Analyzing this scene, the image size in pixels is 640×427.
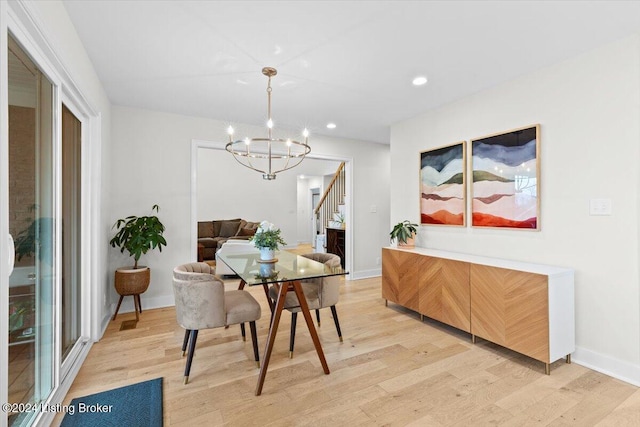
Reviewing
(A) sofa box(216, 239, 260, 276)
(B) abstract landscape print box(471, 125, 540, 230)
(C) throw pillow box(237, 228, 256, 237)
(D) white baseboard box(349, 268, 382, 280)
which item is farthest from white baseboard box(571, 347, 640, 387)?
(C) throw pillow box(237, 228, 256, 237)

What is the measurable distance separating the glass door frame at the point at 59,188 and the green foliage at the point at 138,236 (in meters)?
0.28

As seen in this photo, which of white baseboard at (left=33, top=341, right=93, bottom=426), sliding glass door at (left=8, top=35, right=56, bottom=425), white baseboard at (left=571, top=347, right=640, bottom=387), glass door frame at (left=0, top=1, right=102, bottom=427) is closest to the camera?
glass door frame at (left=0, top=1, right=102, bottom=427)

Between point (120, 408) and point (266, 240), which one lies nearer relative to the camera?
point (120, 408)

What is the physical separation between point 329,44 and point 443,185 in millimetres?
2113

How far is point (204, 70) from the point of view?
2.71 metres

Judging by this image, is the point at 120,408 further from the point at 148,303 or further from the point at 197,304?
the point at 148,303

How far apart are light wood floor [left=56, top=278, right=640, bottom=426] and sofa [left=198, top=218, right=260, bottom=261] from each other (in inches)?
154

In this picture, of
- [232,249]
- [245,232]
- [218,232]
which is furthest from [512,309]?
[218,232]

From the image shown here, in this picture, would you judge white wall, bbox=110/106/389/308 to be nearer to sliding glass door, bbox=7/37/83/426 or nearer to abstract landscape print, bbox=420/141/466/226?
sliding glass door, bbox=7/37/83/426

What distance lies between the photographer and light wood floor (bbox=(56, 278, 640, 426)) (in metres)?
1.80

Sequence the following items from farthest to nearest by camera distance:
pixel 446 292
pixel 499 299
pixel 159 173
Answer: pixel 159 173 → pixel 446 292 → pixel 499 299

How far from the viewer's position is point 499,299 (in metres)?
2.54

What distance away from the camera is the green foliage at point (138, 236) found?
3297 millimetres

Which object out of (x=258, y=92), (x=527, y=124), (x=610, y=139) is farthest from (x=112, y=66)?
(x=610, y=139)
